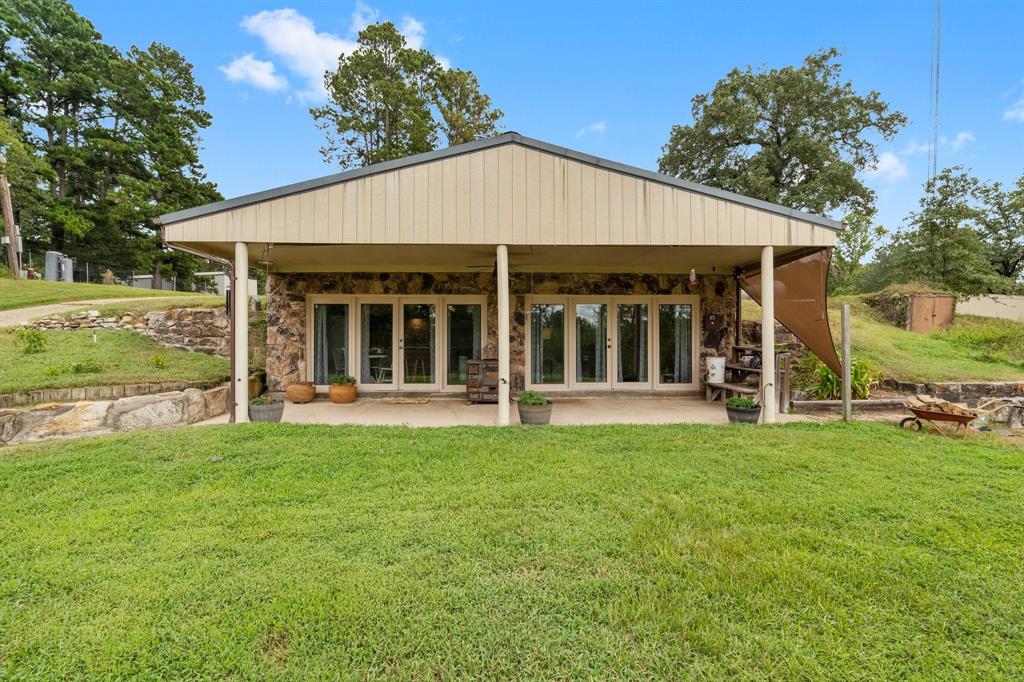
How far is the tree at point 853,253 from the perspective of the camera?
2392 centimetres

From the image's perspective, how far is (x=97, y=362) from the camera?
22.4ft

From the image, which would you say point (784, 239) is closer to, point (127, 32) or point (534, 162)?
point (534, 162)

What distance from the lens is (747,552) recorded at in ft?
8.31

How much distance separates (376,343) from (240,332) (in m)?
2.94

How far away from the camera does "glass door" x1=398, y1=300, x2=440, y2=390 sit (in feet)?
27.2

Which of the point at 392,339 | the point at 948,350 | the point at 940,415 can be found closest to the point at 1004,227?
the point at 948,350

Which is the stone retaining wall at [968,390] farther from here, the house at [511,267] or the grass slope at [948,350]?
the house at [511,267]

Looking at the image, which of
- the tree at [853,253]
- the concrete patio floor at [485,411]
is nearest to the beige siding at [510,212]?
the concrete patio floor at [485,411]

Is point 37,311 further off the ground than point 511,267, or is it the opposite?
point 511,267

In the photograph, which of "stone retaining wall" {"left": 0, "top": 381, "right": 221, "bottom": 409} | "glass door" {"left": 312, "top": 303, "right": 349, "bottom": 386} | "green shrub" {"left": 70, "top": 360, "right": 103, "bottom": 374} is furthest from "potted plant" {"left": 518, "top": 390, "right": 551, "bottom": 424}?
"green shrub" {"left": 70, "top": 360, "right": 103, "bottom": 374}

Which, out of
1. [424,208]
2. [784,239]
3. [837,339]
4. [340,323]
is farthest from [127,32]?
[837,339]

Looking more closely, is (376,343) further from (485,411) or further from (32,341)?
(32,341)

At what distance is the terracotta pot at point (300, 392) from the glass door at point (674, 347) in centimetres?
630

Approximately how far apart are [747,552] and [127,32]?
32.3 m
